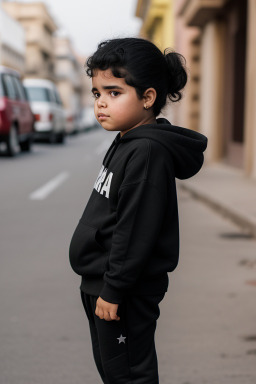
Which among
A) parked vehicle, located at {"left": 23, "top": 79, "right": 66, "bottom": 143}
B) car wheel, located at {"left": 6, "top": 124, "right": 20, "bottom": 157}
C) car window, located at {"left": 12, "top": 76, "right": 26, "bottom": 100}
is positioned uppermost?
car window, located at {"left": 12, "top": 76, "right": 26, "bottom": 100}

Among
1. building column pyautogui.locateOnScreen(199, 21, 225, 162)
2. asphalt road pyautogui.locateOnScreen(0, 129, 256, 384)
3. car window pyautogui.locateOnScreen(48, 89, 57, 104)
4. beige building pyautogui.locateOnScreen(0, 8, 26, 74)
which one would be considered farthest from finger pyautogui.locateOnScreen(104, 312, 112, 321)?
beige building pyautogui.locateOnScreen(0, 8, 26, 74)

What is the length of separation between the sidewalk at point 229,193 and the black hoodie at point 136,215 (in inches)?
184

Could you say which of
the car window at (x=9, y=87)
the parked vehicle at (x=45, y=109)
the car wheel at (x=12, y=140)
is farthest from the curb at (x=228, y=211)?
the parked vehicle at (x=45, y=109)

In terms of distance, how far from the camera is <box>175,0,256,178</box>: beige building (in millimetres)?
14484

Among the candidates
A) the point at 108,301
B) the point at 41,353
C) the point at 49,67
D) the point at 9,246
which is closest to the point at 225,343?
the point at 41,353

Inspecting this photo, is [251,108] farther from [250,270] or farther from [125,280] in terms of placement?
[125,280]

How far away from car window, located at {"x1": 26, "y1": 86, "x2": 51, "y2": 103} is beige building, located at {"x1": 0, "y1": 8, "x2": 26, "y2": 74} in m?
34.2

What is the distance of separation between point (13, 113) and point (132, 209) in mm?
15525

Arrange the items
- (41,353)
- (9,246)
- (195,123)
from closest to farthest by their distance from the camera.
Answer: (41,353)
(9,246)
(195,123)

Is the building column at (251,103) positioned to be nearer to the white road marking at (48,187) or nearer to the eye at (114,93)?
the white road marking at (48,187)

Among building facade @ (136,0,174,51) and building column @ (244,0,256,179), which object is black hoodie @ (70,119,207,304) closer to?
building column @ (244,0,256,179)

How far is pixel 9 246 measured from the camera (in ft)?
20.4

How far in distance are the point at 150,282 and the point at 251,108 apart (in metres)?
10.2

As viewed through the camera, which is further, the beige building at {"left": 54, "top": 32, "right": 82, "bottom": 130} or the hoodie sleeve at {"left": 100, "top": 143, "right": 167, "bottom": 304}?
the beige building at {"left": 54, "top": 32, "right": 82, "bottom": 130}
